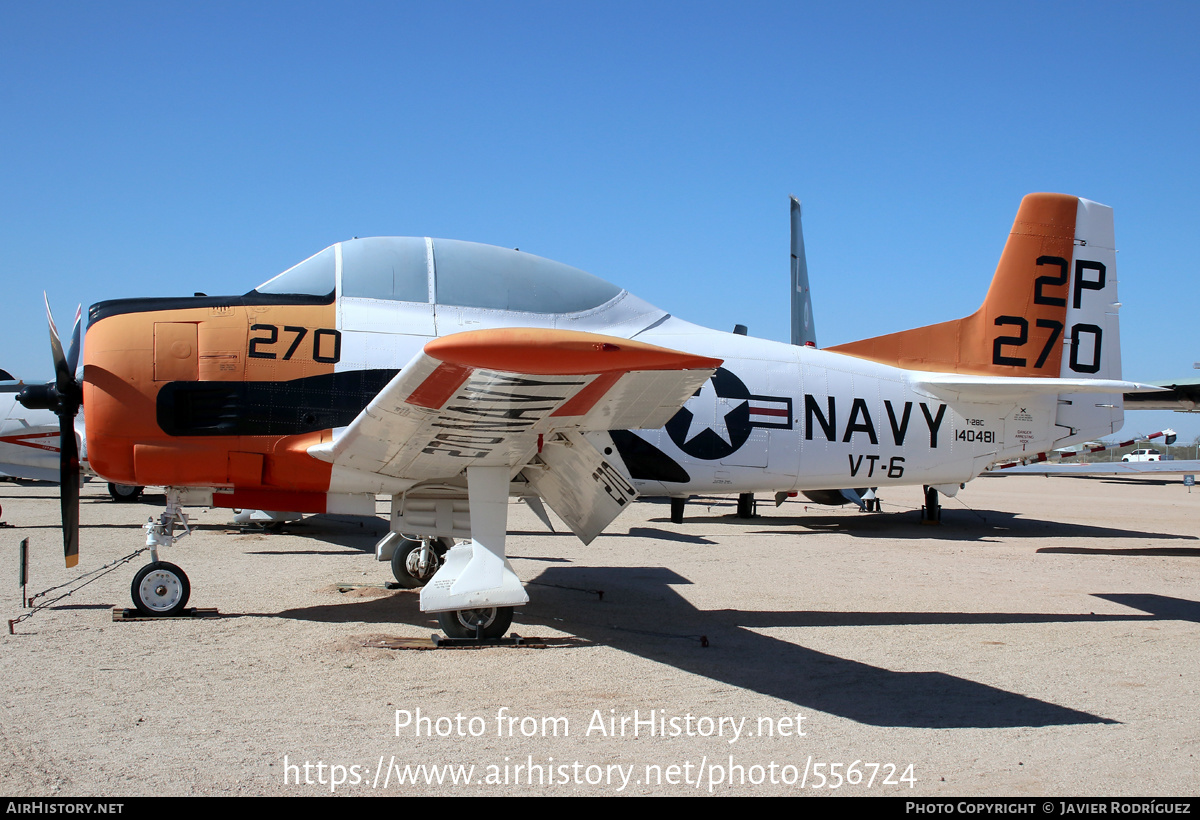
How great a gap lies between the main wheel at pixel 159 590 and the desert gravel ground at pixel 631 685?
0.26 meters

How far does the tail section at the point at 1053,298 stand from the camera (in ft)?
30.7

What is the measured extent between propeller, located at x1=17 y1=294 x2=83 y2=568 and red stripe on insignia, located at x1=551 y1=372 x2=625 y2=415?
4107mm

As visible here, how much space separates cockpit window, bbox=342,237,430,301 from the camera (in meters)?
6.68

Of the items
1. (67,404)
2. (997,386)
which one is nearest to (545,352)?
(67,404)

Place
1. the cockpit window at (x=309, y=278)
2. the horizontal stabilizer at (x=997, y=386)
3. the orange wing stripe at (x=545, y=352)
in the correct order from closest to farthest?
1. the orange wing stripe at (x=545, y=352)
2. the cockpit window at (x=309, y=278)
3. the horizontal stabilizer at (x=997, y=386)

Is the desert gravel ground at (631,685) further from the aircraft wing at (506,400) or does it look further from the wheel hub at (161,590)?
the aircraft wing at (506,400)

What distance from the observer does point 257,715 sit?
4352 millimetres

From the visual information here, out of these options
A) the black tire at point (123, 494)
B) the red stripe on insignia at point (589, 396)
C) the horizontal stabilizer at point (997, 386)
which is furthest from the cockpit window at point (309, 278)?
the black tire at point (123, 494)

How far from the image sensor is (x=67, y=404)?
6.35 meters

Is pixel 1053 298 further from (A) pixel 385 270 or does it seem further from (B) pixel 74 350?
(B) pixel 74 350

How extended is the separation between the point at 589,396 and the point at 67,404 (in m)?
4.40

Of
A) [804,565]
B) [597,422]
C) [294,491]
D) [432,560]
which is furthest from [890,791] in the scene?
[804,565]

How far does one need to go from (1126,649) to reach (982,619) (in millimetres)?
1299

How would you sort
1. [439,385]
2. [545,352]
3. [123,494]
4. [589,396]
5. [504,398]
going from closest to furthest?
[545,352]
[439,385]
[504,398]
[589,396]
[123,494]
